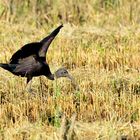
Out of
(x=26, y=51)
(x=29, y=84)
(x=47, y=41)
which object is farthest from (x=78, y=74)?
(x=26, y=51)

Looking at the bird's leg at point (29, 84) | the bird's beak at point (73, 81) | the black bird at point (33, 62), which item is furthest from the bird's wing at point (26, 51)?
the bird's beak at point (73, 81)

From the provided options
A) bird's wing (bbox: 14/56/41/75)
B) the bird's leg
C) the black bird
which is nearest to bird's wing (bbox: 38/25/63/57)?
the black bird

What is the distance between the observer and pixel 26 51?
739 centimetres

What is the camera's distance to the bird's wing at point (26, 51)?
7.35 meters

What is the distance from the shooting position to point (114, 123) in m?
6.16

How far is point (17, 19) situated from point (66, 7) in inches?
33.7

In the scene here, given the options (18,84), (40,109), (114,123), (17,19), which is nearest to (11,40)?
(17,19)

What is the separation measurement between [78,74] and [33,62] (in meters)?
0.93

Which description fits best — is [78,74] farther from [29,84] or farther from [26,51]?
[26,51]

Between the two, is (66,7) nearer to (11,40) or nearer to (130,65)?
(11,40)

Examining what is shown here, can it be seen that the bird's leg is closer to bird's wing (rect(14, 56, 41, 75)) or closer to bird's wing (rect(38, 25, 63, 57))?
bird's wing (rect(14, 56, 41, 75))

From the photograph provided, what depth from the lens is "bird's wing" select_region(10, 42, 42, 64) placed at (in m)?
7.35

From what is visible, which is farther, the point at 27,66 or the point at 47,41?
the point at 27,66

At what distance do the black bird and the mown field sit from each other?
193mm
